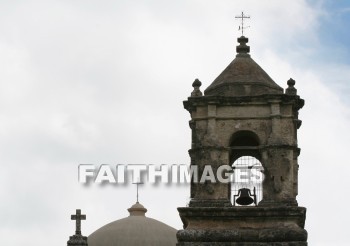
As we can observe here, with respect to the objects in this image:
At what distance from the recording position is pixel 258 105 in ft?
91.5

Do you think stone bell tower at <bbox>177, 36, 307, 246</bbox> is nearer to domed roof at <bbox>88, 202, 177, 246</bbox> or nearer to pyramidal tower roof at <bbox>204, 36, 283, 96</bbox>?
pyramidal tower roof at <bbox>204, 36, 283, 96</bbox>

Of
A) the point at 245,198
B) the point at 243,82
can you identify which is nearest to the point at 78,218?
the point at 245,198

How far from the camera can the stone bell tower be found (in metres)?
26.9

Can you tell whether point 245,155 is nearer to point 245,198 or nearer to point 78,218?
point 245,198

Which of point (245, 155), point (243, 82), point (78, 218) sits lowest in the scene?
point (78, 218)

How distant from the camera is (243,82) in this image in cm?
2827

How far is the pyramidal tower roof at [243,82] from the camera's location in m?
28.1

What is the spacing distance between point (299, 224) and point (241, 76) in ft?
11.3

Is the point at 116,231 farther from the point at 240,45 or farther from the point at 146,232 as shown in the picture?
the point at 240,45

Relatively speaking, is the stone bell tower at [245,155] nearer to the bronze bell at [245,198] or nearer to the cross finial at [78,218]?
the bronze bell at [245,198]

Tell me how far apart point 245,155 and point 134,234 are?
549cm

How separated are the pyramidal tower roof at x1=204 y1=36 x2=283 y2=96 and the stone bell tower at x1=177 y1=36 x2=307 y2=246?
1 cm

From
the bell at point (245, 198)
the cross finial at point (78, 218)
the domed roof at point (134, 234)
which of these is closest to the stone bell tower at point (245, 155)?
the bell at point (245, 198)

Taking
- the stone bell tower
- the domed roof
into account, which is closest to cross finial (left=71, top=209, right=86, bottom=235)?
the stone bell tower
